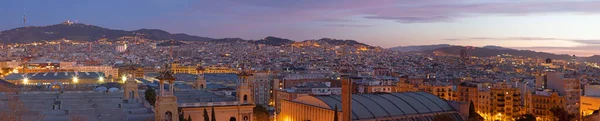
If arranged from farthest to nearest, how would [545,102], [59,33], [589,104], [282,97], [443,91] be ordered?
[59,33]
[443,91]
[282,97]
[545,102]
[589,104]

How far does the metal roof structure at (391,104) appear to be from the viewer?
25062 mm

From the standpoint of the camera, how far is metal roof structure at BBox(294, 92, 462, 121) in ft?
82.2

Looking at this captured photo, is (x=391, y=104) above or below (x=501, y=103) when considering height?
above

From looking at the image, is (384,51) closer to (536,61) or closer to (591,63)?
(536,61)

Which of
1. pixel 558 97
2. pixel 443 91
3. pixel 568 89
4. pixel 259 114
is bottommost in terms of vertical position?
pixel 259 114

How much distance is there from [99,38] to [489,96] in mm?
128173

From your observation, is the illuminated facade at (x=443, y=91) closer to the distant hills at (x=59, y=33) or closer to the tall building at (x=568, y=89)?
the tall building at (x=568, y=89)

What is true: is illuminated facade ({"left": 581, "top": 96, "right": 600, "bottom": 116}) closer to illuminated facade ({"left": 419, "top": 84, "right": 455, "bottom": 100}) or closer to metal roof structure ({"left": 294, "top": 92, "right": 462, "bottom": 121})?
illuminated facade ({"left": 419, "top": 84, "right": 455, "bottom": 100})

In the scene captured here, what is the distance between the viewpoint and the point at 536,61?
140 metres

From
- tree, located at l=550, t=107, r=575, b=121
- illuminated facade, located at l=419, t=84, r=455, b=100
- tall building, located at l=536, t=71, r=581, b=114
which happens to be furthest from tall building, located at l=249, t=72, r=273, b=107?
tree, located at l=550, t=107, r=575, b=121

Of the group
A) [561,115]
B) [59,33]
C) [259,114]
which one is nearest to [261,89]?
[259,114]

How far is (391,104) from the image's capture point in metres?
26.6

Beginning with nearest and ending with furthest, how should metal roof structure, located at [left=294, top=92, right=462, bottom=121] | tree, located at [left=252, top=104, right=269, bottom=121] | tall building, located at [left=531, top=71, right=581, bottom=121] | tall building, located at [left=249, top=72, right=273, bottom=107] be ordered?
metal roof structure, located at [left=294, top=92, right=462, bottom=121]
tree, located at [left=252, top=104, right=269, bottom=121]
tall building, located at [left=531, top=71, right=581, bottom=121]
tall building, located at [left=249, top=72, right=273, bottom=107]

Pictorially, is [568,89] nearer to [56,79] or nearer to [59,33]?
[56,79]
